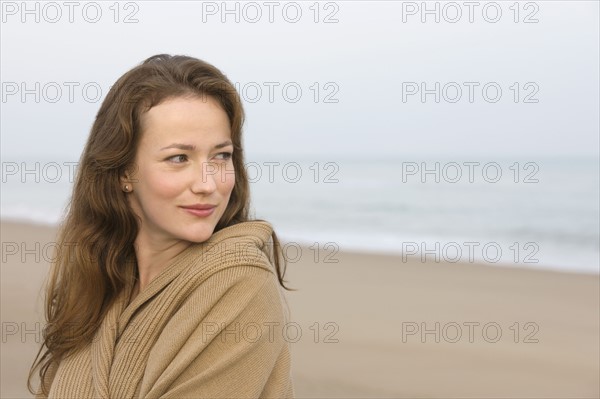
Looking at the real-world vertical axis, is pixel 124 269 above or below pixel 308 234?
above

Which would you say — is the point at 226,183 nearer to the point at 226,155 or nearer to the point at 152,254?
the point at 226,155

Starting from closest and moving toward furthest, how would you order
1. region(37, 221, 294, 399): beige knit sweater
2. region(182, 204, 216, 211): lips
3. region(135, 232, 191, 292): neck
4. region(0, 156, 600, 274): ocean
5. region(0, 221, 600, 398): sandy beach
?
region(37, 221, 294, 399): beige knit sweater, region(182, 204, 216, 211): lips, region(135, 232, 191, 292): neck, region(0, 221, 600, 398): sandy beach, region(0, 156, 600, 274): ocean

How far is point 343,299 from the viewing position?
336 inches

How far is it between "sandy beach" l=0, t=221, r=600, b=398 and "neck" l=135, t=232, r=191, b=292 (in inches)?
118

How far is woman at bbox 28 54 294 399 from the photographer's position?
7.35 ft

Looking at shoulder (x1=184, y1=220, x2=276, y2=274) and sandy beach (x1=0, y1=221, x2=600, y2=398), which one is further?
sandy beach (x1=0, y1=221, x2=600, y2=398)

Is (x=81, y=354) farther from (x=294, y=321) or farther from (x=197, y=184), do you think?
(x=294, y=321)

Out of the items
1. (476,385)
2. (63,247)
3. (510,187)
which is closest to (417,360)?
(476,385)

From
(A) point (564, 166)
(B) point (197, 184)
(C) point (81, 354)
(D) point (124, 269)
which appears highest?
(B) point (197, 184)

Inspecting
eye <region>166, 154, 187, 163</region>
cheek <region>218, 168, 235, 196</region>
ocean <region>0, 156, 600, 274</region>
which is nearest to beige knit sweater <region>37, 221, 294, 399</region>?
cheek <region>218, 168, 235, 196</region>

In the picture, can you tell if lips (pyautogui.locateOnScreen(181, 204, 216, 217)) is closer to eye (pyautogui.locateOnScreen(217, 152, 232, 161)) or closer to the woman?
the woman

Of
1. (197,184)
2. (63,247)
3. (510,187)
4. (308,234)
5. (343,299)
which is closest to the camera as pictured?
(197,184)

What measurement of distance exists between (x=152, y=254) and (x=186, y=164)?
0.39 meters

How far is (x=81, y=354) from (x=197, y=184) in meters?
0.68
